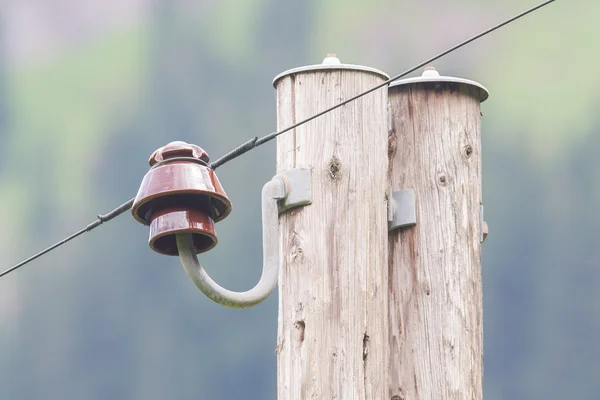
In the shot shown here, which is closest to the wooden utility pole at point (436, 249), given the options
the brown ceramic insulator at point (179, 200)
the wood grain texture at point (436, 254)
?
the wood grain texture at point (436, 254)

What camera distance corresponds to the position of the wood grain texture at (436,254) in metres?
4.49

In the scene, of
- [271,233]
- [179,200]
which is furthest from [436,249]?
[179,200]

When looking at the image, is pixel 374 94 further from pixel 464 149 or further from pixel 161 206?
pixel 161 206

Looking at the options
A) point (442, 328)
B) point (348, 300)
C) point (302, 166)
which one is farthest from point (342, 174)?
point (442, 328)

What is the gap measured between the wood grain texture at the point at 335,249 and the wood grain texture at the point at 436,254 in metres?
0.33

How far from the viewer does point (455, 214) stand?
4.58 metres

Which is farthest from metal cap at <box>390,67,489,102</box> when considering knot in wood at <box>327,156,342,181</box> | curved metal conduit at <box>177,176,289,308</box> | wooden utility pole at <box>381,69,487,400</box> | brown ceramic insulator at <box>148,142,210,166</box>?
brown ceramic insulator at <box>148,142,210,166</box>

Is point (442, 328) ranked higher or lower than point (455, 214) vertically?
lower

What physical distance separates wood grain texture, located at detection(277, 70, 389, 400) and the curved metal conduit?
1.8 inches

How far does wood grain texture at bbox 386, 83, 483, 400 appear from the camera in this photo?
14.7 ft

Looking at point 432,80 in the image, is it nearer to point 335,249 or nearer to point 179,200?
point 335,249

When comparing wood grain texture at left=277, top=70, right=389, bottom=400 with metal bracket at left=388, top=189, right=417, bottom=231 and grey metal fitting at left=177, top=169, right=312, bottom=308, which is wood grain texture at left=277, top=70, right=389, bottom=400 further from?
metal bracket at left=388, top=189, right=417, bottom=231

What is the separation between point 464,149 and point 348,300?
828 mm

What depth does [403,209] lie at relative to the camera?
4.55 meters
